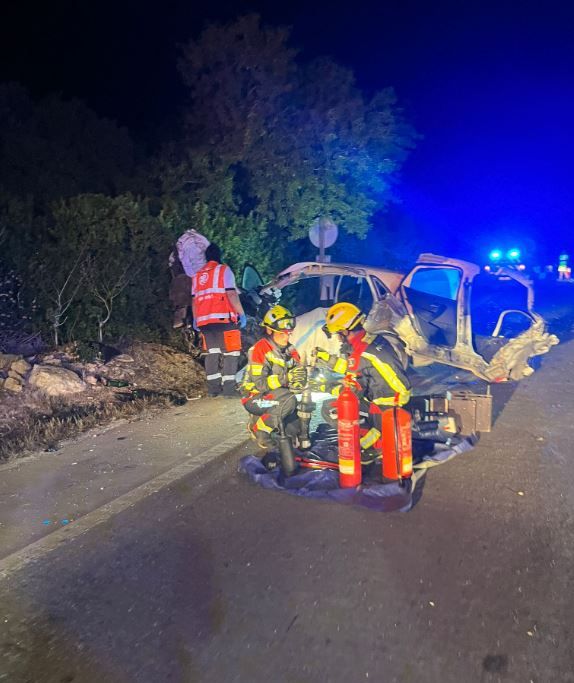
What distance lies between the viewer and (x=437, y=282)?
9602 mm

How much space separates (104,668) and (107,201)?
7.57 metres

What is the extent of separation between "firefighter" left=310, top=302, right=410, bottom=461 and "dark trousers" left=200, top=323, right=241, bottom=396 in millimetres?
3562

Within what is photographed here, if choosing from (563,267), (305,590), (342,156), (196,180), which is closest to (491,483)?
(305,590)

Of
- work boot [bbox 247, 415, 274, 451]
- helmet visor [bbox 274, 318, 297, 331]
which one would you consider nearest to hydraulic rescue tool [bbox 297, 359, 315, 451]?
work boot [bbox 247, 415, 274, 451]

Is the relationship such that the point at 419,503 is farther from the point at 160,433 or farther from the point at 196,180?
the point at 196,180

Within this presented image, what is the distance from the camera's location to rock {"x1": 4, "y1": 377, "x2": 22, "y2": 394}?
7569 millimetres

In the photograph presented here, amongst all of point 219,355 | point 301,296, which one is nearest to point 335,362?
point 219,355

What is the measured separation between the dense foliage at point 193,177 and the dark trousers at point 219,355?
5.52 ft

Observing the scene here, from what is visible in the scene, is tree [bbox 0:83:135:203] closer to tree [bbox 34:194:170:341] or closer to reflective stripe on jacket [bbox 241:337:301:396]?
tree [bbox 34:194:170:341]

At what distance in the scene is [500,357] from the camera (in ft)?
29.3

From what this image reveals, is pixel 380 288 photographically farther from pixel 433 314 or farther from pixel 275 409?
pixel 275 409

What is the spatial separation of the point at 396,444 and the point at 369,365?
684 millimetres

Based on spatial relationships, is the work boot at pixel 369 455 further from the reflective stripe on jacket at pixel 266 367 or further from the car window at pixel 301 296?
the car window at pixel 301 296

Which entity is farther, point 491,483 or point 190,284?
point 190,284
